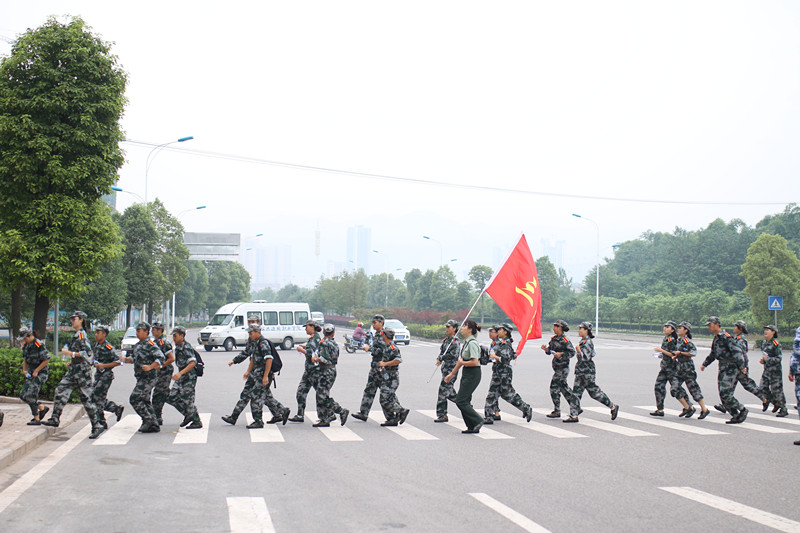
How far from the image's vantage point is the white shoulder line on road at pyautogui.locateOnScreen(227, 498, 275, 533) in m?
5.72

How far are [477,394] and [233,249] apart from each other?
46790 mm

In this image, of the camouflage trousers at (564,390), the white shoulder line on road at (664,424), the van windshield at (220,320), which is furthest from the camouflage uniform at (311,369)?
the van windshield at (220,320)

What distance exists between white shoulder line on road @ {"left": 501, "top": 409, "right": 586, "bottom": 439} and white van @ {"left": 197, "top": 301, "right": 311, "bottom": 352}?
25413 mm

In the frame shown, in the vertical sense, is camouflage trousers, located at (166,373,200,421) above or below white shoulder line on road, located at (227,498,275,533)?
above

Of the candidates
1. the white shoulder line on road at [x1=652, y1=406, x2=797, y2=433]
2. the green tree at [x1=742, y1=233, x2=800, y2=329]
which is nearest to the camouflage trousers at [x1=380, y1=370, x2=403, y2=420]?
the white shoulder line on road at [x1=652, y1=406, x2=797, y2=433]

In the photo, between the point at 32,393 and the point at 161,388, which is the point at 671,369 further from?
the point at 32,393

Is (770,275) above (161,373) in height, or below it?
above

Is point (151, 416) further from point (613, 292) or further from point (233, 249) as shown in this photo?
point (613, 292)

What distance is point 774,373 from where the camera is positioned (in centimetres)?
1381

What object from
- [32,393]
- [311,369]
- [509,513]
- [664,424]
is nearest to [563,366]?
[664,424]

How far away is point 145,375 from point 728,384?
958 centimetres

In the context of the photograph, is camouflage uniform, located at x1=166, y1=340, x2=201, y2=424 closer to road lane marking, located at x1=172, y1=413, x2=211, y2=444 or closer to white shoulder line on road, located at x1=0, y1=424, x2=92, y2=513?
road lane marking, located at x1=172, y1=413, x2=211, y2=444

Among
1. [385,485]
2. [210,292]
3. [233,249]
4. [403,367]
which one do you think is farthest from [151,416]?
[210,292]

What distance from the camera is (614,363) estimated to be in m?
29.2
